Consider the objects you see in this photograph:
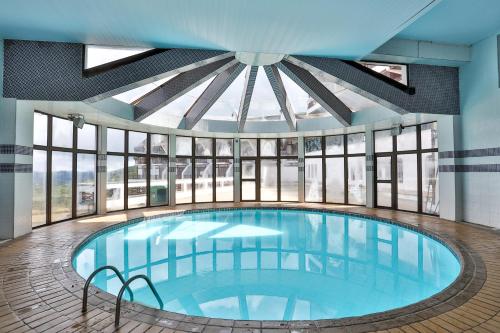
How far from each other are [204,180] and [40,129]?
6204 millimetres

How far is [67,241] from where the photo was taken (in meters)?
5.58

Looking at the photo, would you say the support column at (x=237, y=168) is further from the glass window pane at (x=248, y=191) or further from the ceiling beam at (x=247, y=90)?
the ceiling beam at (x=247, y=90)

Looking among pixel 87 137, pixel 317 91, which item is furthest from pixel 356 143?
pixel 87 137

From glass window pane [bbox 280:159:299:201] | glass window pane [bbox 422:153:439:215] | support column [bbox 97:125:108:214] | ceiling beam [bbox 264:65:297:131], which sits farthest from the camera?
glass window pane [bbox 280:159:299:201]

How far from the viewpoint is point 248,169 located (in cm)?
1259

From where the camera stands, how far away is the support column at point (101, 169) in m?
9.11

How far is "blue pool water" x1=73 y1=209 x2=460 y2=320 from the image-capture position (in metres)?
3.91

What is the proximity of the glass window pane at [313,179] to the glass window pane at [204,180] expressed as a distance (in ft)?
13.8

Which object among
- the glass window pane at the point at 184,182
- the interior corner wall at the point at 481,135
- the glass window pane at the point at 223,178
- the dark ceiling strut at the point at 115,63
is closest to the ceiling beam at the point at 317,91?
the dark ceiling strut at the point at 115,63

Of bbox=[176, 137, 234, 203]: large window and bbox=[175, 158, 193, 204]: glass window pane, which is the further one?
bbox=[176, 137, 234, 203]: large window

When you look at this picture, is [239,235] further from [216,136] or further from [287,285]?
[216,136]

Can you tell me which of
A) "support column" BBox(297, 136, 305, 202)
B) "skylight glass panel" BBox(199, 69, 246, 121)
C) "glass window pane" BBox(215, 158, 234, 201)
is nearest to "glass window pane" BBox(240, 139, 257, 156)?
"glass window pane" BBox(215, 158, 234, 201)

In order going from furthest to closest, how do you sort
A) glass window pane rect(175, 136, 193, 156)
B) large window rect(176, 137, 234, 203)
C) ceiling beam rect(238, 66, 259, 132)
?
1. large window rect(176, 137, 234, 203)
2. glass window pane rect(175, 136, 193, 156)
3. ceiling beam rect(238, 66, 259, 132)

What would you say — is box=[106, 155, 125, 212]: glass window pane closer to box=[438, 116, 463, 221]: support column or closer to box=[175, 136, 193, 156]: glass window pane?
box=[175, 136, 193, 156]: glass window pane
